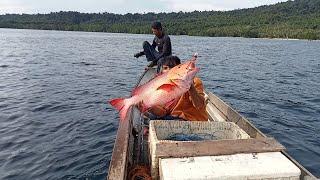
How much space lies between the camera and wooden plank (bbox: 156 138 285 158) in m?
5.21

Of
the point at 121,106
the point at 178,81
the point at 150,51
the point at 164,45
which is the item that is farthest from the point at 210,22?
the point at 178,81

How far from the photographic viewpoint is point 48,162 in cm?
922

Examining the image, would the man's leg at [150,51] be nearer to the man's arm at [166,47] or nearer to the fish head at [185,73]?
the man's arm at [166,47]

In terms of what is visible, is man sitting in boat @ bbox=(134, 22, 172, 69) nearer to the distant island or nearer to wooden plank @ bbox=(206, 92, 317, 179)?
wooden plank @ bbox=(206, 92, 317, 179)

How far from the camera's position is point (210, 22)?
497 feet

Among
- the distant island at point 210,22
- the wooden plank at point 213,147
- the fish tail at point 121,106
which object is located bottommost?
the wooden plank at point 213,147

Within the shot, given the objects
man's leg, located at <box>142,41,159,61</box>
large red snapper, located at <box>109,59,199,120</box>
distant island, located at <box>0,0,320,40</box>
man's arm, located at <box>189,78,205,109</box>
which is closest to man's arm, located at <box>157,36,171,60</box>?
man's leg, located at <box>142,41,159,61</box>

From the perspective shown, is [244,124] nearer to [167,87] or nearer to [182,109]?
[182,109]

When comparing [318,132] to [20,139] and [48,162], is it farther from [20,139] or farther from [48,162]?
[20,139]

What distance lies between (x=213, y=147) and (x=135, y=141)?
9.37 feet

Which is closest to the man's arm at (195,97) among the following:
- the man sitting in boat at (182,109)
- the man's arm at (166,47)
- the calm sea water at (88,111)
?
the man sitting in boat at (182,109)

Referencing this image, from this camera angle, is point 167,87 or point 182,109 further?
point 182,109

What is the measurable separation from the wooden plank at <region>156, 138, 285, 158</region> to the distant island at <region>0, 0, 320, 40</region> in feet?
294

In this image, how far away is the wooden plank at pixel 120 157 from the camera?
530cm
